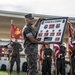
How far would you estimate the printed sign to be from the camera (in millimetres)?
6258

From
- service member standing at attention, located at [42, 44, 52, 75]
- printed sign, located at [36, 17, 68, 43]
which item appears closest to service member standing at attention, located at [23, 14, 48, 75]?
printed sign, located at [36, 17, 68, 43]

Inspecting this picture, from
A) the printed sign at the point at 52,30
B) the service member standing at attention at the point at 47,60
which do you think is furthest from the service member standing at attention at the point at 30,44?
the service member standing at attention at the point at 47,60

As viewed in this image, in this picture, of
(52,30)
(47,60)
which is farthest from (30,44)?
(47,60)

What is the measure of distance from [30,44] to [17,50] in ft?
21.7

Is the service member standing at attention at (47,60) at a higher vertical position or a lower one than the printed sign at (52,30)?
lower

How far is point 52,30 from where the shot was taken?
6.38 metres

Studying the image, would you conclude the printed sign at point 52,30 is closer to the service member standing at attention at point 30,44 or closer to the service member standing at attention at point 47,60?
the service member standing at attention at point 30,44

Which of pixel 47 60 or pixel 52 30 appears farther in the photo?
pixel 47 60

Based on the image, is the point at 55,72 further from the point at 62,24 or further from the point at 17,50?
the point at 62,24

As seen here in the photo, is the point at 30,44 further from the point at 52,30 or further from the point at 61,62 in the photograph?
the point at 61,62

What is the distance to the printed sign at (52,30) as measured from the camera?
20.5ft

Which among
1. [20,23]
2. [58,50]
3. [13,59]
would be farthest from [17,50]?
[20,23]

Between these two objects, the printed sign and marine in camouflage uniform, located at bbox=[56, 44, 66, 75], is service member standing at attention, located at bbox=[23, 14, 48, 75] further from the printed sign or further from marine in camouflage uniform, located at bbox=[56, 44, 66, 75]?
marine in camouflage uniform, located at bbox=[56, 44, 66, 75]

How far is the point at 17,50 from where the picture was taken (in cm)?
1303
